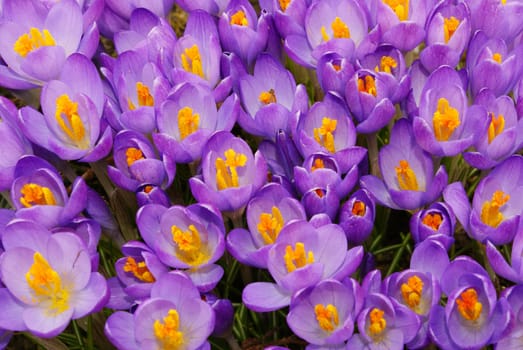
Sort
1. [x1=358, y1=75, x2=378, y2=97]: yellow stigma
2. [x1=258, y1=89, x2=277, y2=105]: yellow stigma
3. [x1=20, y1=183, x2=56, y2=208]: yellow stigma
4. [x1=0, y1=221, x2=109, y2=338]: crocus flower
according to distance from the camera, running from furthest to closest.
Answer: [x1=258, y1=89, x2=277, y2=105]: yellow stigma
[x1=358, y1=75, x2=378, y2=97]: yellow stigma
[x1=20, y1=183, x2=56, y2=208]: yellow stigma
[x1=0, y1=221, x2=109, y2=338]: crocus flower

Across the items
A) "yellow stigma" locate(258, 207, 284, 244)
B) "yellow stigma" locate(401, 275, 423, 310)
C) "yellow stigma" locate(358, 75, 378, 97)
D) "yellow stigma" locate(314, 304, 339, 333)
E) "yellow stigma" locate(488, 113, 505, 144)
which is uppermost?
"yellow stigma" locate(358, 75, 378, 97)

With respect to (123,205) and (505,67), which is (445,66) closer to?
(505,67)

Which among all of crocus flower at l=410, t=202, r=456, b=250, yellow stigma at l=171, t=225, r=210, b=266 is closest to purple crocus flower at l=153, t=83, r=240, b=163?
→ yellow stigma at l=171, t=225, r=210, b=266

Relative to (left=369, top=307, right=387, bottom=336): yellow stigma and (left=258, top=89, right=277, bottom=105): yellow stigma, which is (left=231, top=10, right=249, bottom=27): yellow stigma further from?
(left=369, top=307, right=387, bottom=336): yellow stigma

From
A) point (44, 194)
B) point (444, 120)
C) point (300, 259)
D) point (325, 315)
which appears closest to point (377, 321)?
point (325, 315)

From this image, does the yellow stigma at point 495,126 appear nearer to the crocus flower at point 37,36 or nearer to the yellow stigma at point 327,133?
the yellow stigma at point 327,133

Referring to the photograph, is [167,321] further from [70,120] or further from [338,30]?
[338,30]

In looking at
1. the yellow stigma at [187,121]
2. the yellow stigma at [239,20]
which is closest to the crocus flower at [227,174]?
the yellow stigma at [187,121]

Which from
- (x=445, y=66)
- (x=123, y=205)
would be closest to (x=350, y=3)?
(x=445, y=66)
